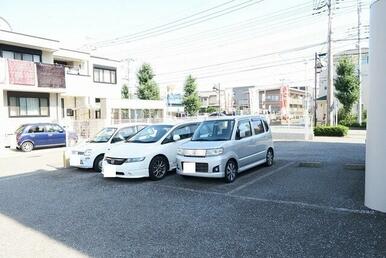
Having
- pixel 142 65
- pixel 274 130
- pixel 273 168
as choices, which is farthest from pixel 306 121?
pixel 142 65

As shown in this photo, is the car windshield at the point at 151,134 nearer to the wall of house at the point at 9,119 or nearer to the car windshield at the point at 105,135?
the car windshield at the point at 105,135

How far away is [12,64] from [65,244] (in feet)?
54.1

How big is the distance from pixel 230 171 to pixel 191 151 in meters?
0.97

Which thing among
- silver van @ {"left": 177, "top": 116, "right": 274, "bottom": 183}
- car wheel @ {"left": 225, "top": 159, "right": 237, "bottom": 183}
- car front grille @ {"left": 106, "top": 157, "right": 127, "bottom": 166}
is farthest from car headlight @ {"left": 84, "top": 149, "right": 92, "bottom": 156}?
car wheel @ {"left": 225, "top": 159, "right": 237, "bottom": 183}

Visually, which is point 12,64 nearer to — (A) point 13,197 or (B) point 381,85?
(A) point 13,197

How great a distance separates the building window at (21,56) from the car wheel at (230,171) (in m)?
16.7

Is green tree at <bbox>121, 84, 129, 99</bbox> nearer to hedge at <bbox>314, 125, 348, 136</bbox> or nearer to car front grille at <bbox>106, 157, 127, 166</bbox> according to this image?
hedge at <bbox>314, 125, 348, 136</bbox>

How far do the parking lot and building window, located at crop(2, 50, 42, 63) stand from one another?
13119 mm

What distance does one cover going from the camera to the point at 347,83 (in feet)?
84.2

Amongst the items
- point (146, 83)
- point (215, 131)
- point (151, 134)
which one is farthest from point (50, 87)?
point (215, 131)

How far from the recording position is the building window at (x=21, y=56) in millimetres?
18141

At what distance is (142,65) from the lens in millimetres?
31297

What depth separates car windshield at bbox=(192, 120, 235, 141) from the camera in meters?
7.19

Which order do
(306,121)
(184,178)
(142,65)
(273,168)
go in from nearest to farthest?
(184,178)
(273,168)
(306,121)
(142,65)
